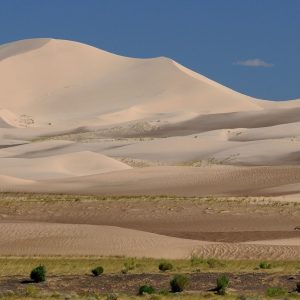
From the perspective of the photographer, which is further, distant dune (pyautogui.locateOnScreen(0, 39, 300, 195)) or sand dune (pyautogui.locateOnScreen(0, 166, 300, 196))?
distant dune (pyautogui.locateOnScreen(0, 39, 300, 195))

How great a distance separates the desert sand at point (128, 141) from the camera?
32.1m

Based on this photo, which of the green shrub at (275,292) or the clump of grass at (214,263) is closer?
the green shrub at (275,292)

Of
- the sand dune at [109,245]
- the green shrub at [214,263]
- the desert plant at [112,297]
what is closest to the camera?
the desert plant at [112,297]

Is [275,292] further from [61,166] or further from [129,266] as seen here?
[61,166]

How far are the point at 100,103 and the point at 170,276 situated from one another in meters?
135

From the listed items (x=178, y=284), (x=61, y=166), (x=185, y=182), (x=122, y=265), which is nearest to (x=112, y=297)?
(x=178, y=284)

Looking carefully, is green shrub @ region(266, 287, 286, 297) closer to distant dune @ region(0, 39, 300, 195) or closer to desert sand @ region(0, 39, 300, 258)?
desert sand @ region(0, 39, 300, 258)

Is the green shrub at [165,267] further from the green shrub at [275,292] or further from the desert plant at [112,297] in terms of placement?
the desert plant at [112,297]

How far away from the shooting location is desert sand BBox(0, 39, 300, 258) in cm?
3209

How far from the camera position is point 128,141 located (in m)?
95.4

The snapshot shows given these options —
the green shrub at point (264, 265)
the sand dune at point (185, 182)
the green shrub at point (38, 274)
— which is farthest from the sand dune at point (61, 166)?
the green shrub at point (38, 274)

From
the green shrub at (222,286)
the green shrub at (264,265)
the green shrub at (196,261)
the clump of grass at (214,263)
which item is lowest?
the green shrub at (222,286)

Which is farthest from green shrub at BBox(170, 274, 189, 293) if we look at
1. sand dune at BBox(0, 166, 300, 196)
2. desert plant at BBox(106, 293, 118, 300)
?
sand dune at BBox(0, 166, 300, 196)

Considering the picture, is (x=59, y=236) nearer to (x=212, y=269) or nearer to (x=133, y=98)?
(x=212, y=269)
